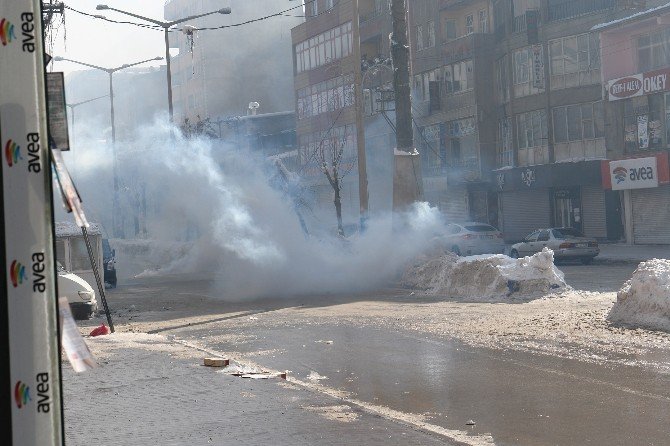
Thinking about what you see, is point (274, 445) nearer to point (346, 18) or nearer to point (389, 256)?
point (389, 256)

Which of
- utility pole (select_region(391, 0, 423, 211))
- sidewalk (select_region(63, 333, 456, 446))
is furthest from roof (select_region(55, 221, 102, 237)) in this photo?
sidewalk (select_region(63, 333, 456, 446))

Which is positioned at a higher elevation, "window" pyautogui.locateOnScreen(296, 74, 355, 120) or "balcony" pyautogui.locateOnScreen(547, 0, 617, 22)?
"balcony" pyautogui.locateOnScreen(547, 0, 617, 22)

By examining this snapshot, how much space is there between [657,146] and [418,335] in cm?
2948

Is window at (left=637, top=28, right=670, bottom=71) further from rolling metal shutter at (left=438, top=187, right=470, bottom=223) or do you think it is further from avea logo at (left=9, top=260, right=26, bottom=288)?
avea logo at (left=9, top=260, right=26, bottom=288)

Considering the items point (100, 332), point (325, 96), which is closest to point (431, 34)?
point (325, 96)

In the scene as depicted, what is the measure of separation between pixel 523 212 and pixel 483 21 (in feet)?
35.2

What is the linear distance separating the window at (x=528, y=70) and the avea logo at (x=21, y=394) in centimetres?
4837

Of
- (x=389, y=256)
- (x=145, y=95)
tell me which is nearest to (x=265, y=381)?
(x=389, y=256)

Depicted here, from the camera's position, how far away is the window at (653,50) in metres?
41.9

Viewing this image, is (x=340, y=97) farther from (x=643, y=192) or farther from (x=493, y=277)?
(x=493, y=277)

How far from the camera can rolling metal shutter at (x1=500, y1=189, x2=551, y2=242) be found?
5150 cm

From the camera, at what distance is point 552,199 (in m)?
50.8

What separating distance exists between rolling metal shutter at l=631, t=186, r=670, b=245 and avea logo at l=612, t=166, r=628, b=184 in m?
0.77

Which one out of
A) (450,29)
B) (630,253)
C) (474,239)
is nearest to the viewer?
(474,239)
